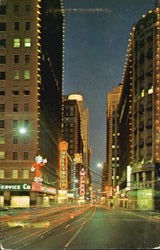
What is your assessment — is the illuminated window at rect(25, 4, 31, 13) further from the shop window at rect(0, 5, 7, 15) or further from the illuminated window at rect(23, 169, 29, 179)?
the illuminated window at rect(23, 169, 29, 179)

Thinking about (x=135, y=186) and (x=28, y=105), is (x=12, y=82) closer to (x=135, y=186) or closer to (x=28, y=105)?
(x=28, y=105)

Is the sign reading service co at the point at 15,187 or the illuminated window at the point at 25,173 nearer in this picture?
the sign reading service co at the point at 15,187

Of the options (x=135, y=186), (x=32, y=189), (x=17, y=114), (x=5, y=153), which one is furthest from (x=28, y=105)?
(x=135, y=186)

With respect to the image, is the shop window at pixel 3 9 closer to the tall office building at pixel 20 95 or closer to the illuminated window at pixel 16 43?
the tall office building at pixel 20 95

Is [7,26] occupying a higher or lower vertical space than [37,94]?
higher

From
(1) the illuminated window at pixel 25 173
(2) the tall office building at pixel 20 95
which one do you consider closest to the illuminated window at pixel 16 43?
(2) the tall office building at pixel 20 95

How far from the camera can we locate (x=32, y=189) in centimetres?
9138

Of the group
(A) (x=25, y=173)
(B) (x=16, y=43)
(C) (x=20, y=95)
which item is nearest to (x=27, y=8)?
(B) (x=16, y=43)

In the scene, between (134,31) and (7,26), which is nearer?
(7,26)

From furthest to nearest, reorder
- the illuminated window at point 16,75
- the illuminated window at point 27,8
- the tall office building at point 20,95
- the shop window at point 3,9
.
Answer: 1. the shop window at point 3,9
2. the illuminated window at point 27,8
3. the illuminated window at point 16,75
4. the tall office building at point 20,95

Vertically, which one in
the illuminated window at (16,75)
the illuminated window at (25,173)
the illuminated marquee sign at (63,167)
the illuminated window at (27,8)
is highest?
the illuminated window at (27,8)

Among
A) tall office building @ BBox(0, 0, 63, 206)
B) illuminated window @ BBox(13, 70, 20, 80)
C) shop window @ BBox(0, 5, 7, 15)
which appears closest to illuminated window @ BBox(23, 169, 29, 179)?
tall office building @ BBox(0, 0, 63, 206)

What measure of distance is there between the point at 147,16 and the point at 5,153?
47848 mm

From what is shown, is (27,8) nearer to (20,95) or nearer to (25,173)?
(20,95)
